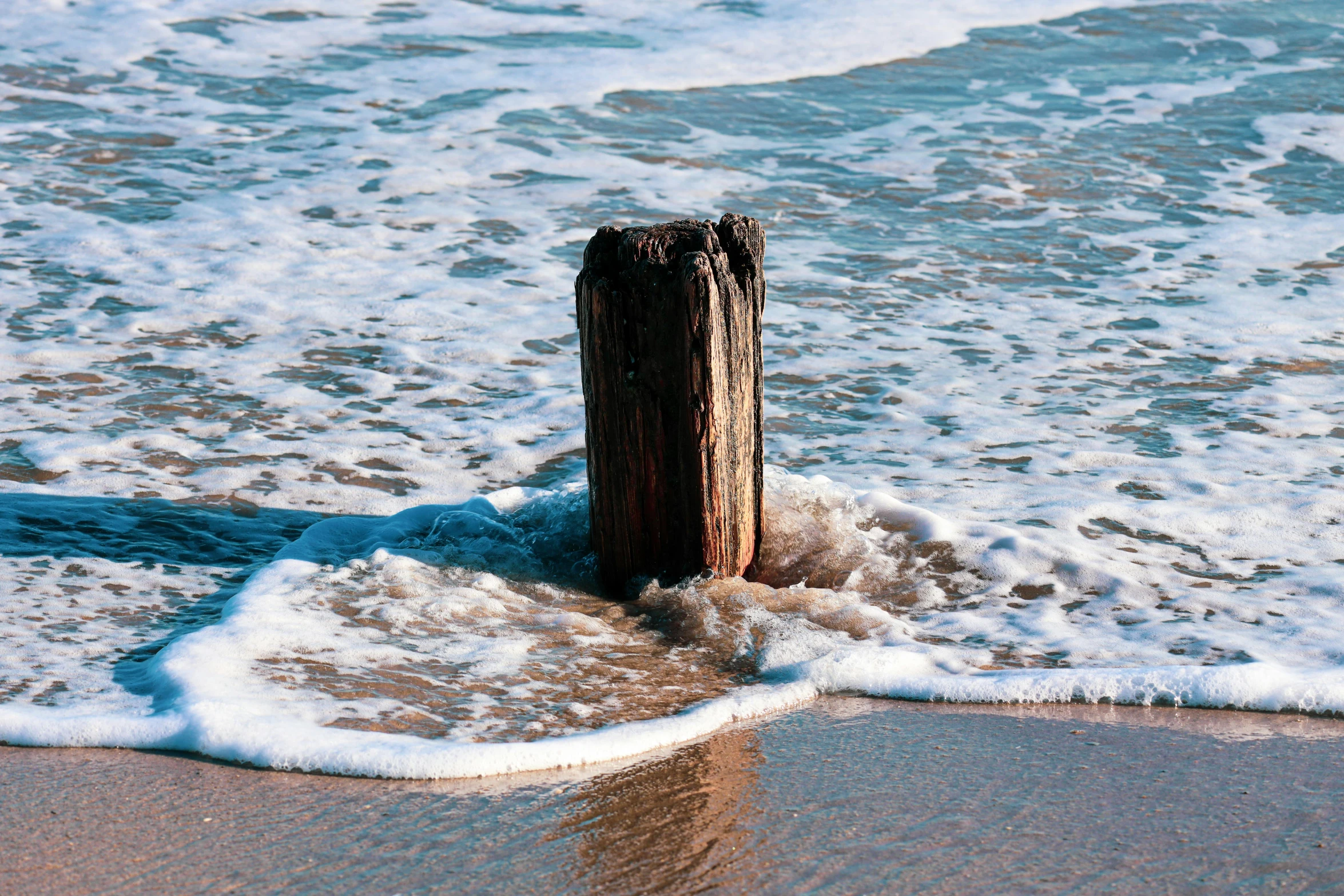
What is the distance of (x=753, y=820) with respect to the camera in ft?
7.93

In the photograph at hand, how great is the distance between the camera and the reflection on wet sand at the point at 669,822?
2.19 meters

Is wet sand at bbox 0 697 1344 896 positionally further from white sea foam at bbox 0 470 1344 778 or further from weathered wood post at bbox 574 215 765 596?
weathered wood post at bbox 574 215 765 596

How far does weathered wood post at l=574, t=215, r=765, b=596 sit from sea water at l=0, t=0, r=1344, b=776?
19 centimetres

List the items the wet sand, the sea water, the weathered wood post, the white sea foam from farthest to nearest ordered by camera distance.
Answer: the weathered wood post < the sea water < the white sea foam < the wet sand

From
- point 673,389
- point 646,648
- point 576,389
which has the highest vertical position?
point 673,389

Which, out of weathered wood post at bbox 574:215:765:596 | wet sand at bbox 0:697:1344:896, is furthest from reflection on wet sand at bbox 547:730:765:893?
weathered wood post at bbox 574:215:765:596

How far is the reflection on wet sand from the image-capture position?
219 cm

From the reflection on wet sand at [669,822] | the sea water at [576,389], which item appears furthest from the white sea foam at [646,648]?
the reflection on wet sand at [669,822]

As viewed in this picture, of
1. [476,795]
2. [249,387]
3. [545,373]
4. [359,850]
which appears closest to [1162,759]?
[476,795]

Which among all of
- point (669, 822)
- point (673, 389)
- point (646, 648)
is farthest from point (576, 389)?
point (669, 822)

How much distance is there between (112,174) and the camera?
904 cm

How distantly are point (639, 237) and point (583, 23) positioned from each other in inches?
478

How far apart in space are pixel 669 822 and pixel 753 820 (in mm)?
169

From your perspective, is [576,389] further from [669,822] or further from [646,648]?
[669,822]
